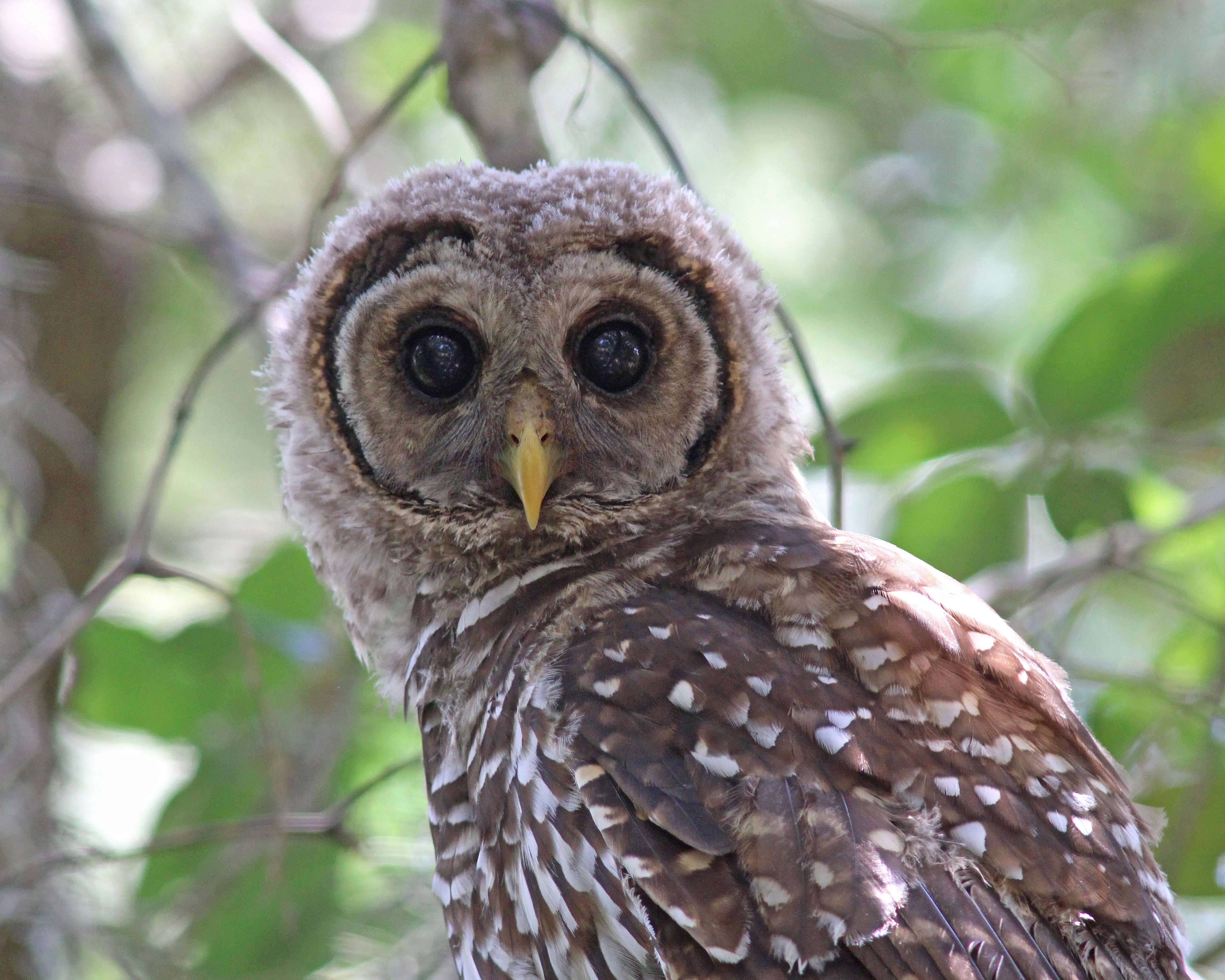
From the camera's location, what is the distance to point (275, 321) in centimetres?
248

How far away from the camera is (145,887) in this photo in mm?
2613

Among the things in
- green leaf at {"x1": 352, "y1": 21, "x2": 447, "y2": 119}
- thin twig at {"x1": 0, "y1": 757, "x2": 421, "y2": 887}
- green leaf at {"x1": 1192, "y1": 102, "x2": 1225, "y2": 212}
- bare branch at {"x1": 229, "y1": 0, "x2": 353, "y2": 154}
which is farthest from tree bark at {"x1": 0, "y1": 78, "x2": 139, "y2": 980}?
green leaf at {"x1": 1192, "y1": 102, "x2": 1225, "y2": 212}

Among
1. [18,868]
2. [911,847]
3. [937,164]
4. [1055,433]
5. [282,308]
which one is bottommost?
[18,868]

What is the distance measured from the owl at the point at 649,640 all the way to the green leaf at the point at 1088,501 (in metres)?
0.40

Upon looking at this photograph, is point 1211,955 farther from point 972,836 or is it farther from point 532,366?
point 532,366

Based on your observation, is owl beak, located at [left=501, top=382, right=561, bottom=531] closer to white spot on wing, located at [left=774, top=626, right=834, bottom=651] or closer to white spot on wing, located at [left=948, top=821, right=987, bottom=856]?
white spot on wing, located at [left=774, top=626, right=834, bottom=651]

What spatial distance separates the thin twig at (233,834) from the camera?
6.77 feet

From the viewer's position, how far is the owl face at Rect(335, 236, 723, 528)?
197 centimetres

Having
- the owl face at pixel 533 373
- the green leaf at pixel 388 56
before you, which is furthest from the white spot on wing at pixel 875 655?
the green leaf at pixel 388 56

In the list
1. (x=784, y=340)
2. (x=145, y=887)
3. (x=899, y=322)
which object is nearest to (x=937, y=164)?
(x=899, y=322)

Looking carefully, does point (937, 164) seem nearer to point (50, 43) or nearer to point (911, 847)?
point (50, 43)

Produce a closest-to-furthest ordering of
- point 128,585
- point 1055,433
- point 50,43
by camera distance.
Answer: point 1055,433 → point 50,43 → point 128,585

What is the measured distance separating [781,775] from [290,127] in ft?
11.0

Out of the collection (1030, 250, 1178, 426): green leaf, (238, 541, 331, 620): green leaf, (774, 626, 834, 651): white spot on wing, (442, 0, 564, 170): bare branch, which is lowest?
(238, 541, 331, 620): green leaf
